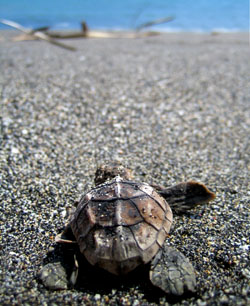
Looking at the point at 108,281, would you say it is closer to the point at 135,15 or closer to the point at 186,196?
the point at 186,196

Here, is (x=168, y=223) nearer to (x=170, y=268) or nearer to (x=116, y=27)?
(x=170, y=268)

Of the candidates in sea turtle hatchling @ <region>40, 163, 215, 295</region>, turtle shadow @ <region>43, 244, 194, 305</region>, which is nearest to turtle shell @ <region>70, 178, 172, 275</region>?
sea turtle hatchling @ <region>40, 163, 215, 295</region>

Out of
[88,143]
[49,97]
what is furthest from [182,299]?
[49,97]

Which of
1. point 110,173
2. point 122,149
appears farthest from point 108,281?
point 122,149

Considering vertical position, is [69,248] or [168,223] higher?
[168,223]

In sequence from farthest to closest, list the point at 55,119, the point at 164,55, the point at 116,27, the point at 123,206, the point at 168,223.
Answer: the point at 116,27 < the point at 164,55 < the point at 55,119 < the point at 168,223 < the point at 123,206

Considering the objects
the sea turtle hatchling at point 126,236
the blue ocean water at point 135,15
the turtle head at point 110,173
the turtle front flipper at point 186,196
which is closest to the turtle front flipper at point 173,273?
the sea turtle hatchling at point 126,236

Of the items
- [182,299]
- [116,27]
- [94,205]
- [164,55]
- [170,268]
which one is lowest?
[182,299]
